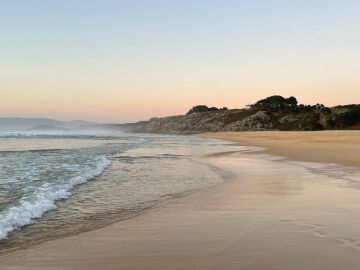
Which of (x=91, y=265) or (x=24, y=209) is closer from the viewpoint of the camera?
(x=91, y=265)

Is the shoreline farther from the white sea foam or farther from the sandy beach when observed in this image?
the white sea foam

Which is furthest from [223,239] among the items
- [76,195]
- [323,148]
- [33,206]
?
[323,148]

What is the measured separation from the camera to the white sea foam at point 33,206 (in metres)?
7.52

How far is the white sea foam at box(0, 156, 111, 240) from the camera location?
752 centimetres

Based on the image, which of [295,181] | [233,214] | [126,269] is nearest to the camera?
[126,269]

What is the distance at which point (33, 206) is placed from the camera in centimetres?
909

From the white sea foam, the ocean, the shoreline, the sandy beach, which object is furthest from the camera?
the shoreline

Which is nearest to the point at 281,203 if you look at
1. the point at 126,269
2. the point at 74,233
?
the point at 74,233

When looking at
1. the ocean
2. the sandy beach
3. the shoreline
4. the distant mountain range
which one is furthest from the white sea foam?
the distant mountain range

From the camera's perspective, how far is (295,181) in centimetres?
1380

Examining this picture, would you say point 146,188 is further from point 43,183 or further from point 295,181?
point 295,181

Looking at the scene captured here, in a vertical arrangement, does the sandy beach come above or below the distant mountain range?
below

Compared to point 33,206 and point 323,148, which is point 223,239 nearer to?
point 33,206

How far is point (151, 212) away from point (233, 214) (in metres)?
1.76
